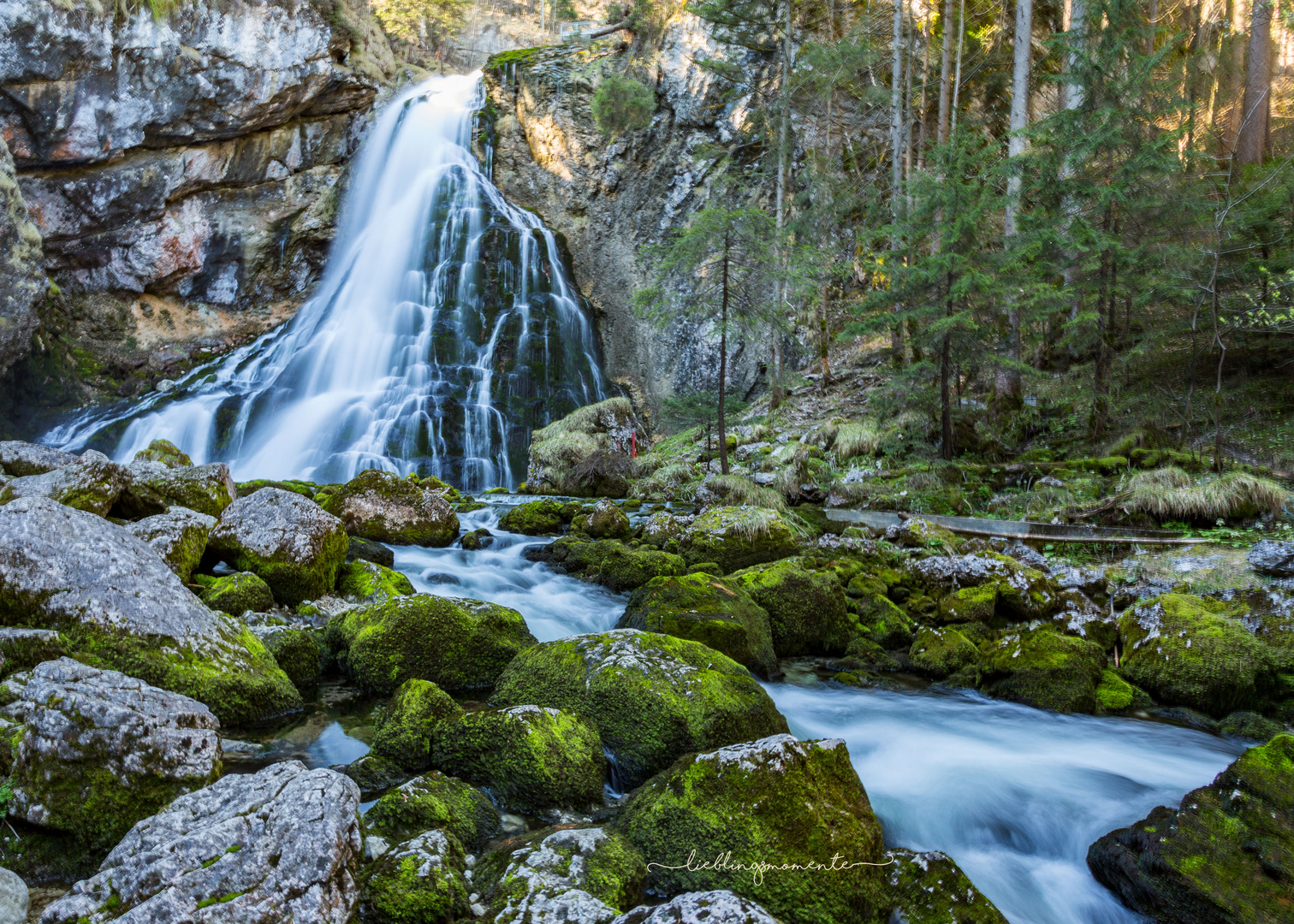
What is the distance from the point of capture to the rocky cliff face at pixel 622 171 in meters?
22.7

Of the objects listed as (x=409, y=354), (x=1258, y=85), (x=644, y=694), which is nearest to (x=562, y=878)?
(x=644, y=694)

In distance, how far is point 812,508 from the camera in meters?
11.1

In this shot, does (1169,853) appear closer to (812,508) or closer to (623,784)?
(623,784)

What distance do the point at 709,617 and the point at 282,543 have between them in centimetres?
394

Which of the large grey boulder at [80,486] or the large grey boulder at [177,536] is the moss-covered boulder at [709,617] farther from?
the large grey boulder at [80,486]

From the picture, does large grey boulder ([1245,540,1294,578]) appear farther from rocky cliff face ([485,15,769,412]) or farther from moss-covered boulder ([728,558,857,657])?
rocky cliff face ([485,15,769,412])

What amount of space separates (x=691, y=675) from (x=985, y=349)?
8570 mm

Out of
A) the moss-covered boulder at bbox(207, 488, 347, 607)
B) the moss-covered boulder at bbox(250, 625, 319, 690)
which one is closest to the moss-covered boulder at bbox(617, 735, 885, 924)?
the moss-covered boulder at bbox(250, 625, 319, 690)

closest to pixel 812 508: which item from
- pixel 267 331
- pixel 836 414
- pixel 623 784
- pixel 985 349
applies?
pixel 985 349

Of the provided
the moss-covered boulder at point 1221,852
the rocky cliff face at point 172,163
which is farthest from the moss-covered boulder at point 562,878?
the rocky cliff face at point 172,163

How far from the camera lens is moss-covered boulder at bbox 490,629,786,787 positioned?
392cm

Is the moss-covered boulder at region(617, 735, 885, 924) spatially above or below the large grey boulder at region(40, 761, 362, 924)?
below

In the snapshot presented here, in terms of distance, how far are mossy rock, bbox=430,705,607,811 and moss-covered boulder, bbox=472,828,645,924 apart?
44 cm

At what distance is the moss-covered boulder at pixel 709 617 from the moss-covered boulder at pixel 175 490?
16.5 ft
